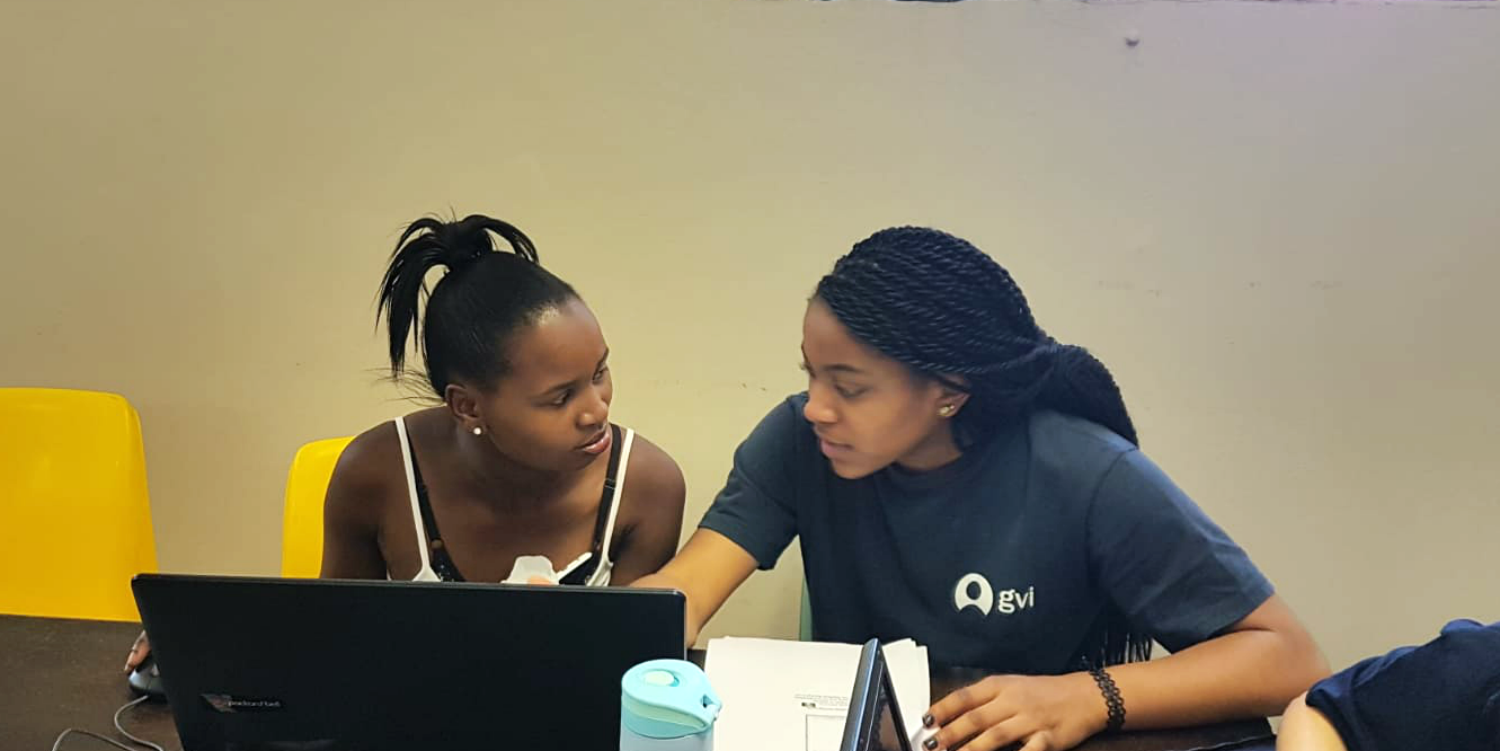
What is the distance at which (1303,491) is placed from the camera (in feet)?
6.25

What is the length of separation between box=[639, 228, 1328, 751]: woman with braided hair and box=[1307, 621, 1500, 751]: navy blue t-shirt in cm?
11

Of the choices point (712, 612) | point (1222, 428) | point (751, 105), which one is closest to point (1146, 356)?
point (1222, 428)

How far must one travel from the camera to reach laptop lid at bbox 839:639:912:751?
76cm

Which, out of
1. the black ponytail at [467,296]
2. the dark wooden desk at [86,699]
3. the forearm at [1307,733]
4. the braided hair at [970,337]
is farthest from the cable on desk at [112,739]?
the forearm at [1307,733]

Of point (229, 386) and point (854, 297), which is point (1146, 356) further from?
point (229, 386)

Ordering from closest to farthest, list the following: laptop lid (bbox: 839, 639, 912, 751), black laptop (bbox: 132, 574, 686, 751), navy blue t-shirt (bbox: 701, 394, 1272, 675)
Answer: laptop lid (bbox: 839, 639, 912, 751), black laptop (bbox: 132, 574, 686, 751), navy blue t-shirt (bbox: 701, 394, 1272, 675)

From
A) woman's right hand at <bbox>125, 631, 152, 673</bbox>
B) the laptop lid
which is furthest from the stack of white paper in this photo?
woman's right hand at <bbox>125, 631, 152, 673</bbox>

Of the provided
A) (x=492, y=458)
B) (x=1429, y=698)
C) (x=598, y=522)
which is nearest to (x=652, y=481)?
(x=598, y=522)

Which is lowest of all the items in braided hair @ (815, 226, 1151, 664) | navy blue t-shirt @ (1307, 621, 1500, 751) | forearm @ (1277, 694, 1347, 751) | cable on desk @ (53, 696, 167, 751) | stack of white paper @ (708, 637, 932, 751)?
cable on desk @ (53, 696, 167, 751)

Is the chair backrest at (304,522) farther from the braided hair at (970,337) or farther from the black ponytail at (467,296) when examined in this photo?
the braided hair at (970,337)

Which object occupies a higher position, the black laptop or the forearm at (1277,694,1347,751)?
the black laptop

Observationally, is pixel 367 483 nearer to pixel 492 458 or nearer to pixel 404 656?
pixel 492 458

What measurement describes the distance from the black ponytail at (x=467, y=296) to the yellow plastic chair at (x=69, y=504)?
60cm

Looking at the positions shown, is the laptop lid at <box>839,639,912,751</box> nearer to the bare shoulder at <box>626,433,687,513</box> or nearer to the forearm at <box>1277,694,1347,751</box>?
the forearm at <box>1277,694,1347,751</box>
